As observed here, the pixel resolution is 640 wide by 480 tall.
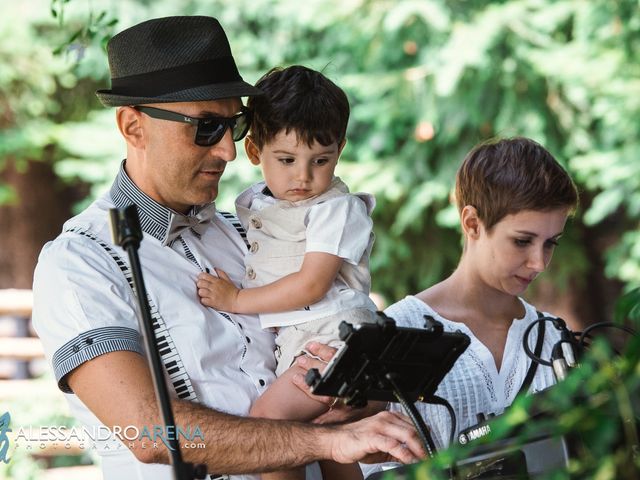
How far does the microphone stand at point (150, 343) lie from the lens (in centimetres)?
184

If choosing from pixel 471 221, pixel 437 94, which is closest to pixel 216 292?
pixel 471 221

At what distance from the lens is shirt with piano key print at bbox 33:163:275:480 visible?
2518mm

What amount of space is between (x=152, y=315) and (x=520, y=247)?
46.2 inches

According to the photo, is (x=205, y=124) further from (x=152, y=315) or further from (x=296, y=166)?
(x=152, y=315)

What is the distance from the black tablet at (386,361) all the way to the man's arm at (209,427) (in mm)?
311

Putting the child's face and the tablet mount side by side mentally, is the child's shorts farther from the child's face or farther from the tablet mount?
the tablet mount

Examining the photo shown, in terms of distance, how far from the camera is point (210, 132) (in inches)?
111

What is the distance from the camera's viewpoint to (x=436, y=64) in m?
7.88

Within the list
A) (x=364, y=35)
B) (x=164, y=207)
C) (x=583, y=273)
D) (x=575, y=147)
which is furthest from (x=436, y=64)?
(x=164, y=207)

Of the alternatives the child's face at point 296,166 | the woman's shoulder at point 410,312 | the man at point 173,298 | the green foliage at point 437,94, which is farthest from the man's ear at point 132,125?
the green foliage at point 437,94

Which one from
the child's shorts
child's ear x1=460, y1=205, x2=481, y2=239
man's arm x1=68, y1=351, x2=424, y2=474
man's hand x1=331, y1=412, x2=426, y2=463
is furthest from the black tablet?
child's ear x1=460, y1=205, x2=481, y2=239

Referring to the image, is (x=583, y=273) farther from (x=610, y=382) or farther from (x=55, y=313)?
(x=610, y=382)

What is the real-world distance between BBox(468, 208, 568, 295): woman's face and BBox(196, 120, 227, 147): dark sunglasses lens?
0.93 metres

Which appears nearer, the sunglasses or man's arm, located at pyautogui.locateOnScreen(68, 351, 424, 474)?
man's arm, located at pyautogui.locateOnScreen(68, 351, 424, 474)
